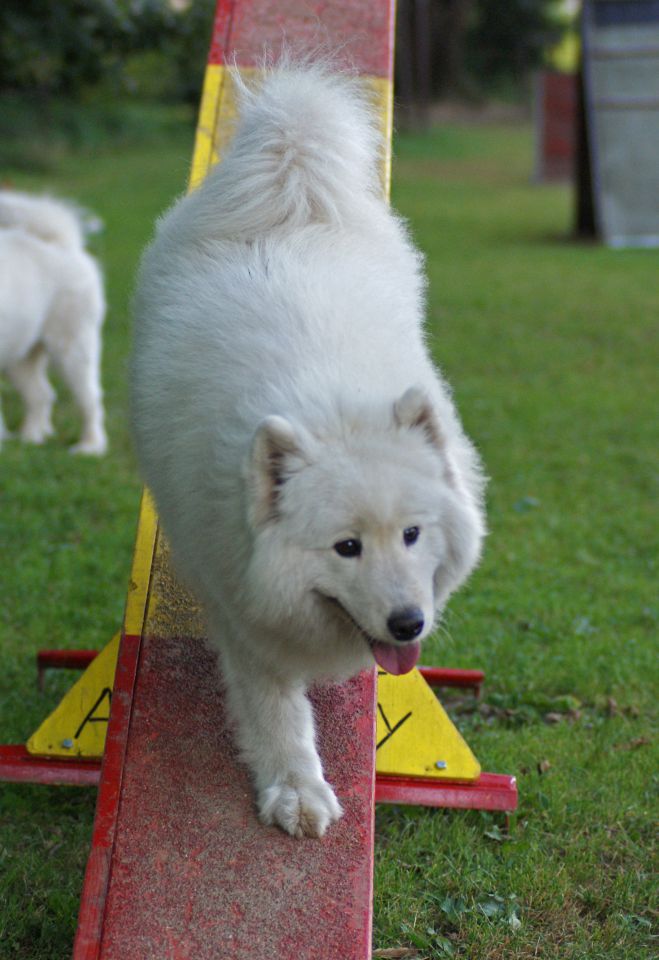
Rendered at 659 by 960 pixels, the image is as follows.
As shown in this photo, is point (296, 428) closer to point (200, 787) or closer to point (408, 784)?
point (200, 787)

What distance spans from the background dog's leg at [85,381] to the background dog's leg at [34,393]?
238mm

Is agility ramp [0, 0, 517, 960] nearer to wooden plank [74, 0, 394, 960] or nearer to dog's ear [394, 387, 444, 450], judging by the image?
wooden plank [74, 0, 394, 960]

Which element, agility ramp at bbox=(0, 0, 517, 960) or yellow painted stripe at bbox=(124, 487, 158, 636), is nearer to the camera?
agility ramp at bbox=(0, 0, 517, 960)

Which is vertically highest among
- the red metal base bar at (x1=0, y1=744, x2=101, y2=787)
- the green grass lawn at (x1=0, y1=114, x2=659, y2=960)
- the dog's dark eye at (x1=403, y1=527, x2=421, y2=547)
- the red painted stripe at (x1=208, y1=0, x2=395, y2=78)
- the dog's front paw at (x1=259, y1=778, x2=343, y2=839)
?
the red painted stripe at (x1=208, y1=0, x2=395, y2=78)

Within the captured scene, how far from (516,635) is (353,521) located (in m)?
2.83

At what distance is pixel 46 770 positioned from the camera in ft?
13.2

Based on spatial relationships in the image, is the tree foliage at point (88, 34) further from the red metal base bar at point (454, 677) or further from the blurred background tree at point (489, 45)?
the blurred background tree at point (489, 45)

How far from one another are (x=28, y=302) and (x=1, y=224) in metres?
0.87

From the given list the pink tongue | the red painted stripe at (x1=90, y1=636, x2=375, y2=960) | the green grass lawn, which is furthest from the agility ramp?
the pink tongue

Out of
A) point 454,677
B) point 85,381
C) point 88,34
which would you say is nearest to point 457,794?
point 454,677

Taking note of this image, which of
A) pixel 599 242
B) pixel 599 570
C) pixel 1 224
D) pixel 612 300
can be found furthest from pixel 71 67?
pixel 599 570

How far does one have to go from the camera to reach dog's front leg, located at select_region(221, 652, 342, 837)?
3.35 meters

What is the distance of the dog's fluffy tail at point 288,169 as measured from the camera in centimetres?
387

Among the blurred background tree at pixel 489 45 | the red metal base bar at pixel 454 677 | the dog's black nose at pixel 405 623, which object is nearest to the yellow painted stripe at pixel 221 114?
the red metal base bar at pixel 454 677
